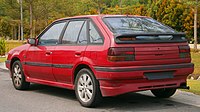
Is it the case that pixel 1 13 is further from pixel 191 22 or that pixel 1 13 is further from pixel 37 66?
pixel 37 66

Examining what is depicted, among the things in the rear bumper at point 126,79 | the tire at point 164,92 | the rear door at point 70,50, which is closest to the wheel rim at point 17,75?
the rear door at point 70,50

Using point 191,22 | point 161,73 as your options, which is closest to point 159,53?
point 161,73

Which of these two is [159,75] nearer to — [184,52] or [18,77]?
[184,52]

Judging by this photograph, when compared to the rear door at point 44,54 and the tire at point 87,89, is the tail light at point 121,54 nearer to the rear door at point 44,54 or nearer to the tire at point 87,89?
the tire at point 87,89

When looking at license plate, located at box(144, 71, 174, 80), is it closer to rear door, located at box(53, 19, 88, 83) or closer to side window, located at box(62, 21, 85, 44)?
rear door, located at box(53, 19, 88, 83)

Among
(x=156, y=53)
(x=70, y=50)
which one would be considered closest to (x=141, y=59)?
(x=156, y=53)

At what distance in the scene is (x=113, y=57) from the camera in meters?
6.23

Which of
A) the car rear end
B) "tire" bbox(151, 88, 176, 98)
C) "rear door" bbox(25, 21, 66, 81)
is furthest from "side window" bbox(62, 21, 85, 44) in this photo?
"tire" bbox(151, 88, 176, 98)

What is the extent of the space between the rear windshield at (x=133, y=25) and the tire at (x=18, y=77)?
287 centimetres

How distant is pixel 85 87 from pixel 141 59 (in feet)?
3.80

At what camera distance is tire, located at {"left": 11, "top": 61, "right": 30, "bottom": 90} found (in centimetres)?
885

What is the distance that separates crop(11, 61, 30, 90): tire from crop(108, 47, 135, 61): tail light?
325 cm

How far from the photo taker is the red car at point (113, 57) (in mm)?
6312

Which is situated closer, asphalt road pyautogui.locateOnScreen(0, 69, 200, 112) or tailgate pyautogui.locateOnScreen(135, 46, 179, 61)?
tailgate pyautogui.locateOnScreen(135, 46, 179, 61)
